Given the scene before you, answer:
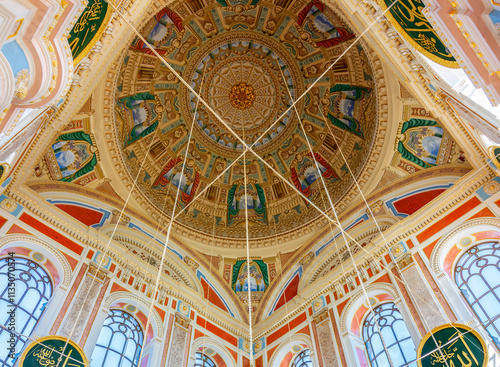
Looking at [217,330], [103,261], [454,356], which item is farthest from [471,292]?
[103,261]

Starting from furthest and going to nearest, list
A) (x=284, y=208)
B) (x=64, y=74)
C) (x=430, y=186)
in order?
(x=284, y=208) < (x=430, y=186) < (x=64, y=74)

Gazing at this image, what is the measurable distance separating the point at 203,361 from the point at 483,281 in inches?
317

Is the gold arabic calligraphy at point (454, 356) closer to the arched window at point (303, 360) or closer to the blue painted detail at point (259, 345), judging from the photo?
the arched window at point (303, 360)

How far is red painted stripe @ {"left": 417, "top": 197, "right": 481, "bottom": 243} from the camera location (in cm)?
1094

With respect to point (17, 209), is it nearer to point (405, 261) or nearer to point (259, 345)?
point (259, 345)

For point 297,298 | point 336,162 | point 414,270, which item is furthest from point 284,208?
point 414,270

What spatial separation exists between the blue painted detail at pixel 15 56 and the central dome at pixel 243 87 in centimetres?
1288

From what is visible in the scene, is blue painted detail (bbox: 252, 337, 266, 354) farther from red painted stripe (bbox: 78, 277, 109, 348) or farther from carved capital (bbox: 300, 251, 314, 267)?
red painted stripe (bbox: 78, 277, 109, 348)

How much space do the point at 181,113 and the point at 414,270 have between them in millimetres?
12231

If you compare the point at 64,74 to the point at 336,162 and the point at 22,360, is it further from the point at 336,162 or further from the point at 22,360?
the point at 336,162

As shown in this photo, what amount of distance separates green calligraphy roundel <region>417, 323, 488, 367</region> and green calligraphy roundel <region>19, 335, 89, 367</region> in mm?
6968

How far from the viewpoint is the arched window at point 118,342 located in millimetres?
10227

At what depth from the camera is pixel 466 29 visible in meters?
5.54

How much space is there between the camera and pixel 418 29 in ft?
26.0
